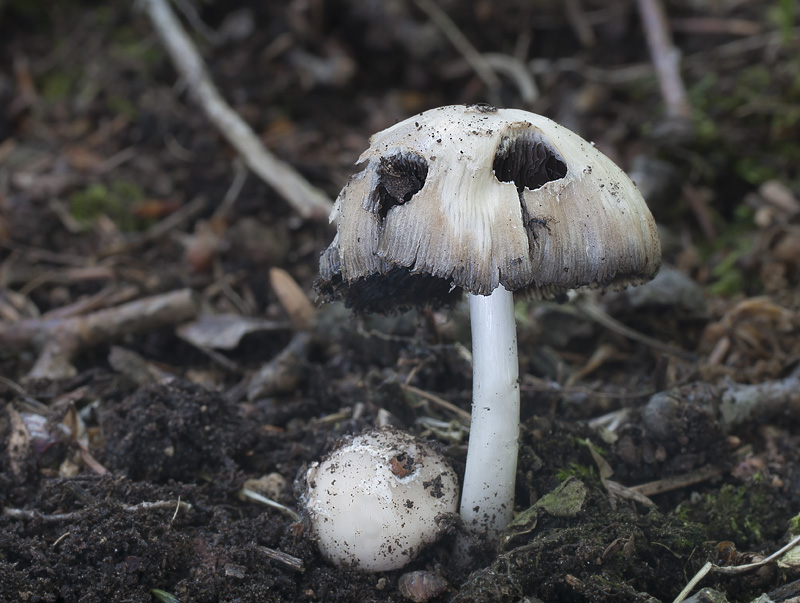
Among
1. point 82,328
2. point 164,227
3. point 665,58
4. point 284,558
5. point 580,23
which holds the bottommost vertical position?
point 284,558

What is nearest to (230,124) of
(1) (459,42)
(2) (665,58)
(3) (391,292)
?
(1) (459,42)

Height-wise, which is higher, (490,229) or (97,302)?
(490,229)

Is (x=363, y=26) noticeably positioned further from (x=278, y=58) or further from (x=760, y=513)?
(x=760, y=513)

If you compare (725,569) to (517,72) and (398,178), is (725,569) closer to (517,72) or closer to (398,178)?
(398,178)

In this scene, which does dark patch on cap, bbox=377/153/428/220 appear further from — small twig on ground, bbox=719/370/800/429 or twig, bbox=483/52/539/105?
twig, bbox=483/52/539/105

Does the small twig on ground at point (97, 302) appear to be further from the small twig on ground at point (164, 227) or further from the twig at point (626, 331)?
the twig at point (626, 331)

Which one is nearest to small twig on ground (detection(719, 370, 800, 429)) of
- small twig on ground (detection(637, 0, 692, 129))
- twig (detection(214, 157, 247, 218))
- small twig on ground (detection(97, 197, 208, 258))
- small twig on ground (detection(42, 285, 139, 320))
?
small twig on ground (detection(637, 0, 692, 129))

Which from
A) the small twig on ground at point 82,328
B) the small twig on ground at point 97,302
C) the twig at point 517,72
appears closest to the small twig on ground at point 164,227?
the small twig on ground at point 97,302
